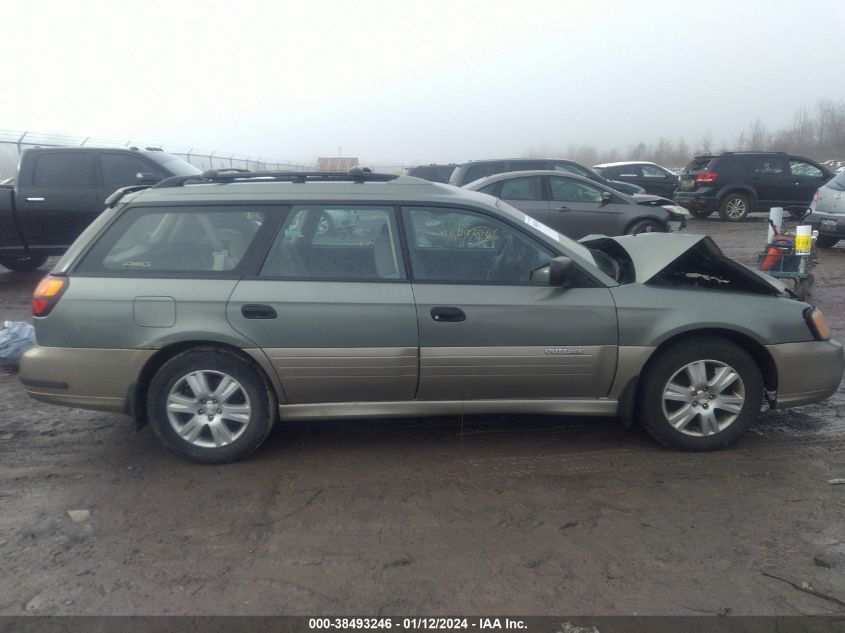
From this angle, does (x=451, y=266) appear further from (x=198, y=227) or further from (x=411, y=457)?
(x=198, y=227)

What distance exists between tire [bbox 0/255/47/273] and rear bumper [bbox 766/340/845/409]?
31.1 ft

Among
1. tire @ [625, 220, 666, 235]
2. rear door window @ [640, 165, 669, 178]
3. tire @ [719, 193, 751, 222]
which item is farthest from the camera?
rear door window @ [640, 165, 669, 178]

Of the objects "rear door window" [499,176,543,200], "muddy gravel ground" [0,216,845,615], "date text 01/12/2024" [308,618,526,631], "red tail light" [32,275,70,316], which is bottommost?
"date text 01/12/2024" [308,618,526,631]

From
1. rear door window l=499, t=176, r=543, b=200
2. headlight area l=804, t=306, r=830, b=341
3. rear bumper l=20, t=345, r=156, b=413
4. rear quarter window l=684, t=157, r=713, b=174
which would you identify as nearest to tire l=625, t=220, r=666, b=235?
rear door window l=499, t=176, r=543, b=200

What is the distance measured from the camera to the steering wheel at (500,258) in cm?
409

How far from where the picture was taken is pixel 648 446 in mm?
4277

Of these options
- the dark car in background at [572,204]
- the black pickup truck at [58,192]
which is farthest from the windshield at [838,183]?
the black pickup truck at [58,192]

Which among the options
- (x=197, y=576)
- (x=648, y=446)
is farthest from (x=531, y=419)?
(x=197, y=576)

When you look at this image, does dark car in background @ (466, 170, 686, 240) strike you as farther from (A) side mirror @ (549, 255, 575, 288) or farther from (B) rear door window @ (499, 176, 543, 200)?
(A) side mirror @ (549, 255, 575, 288)

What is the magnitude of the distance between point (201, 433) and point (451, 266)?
69.6 inches

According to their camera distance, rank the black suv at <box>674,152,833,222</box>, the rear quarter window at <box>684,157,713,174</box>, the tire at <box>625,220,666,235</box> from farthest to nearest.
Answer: the rear quarter window at <box>684,157,713,174</box> → the black suv at <box>674,152,833,222</box> → the tire at <box>625,220,666,235</box>

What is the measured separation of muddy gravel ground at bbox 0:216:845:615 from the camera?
9.42 feet

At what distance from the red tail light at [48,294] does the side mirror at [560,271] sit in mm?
2792

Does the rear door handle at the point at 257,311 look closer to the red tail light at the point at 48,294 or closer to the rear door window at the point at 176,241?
the rear door window at the point at 176,241
